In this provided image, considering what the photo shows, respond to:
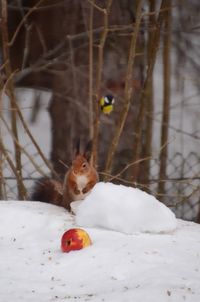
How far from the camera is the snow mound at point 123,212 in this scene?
2.75 m

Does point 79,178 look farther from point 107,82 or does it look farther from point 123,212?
point 107,82

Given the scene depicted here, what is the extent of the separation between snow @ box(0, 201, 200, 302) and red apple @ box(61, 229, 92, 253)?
0.02 m

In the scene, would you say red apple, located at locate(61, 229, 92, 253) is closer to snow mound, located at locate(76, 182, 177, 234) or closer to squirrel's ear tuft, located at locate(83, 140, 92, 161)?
snow mound, located at locate(76, 182, 177, 234)

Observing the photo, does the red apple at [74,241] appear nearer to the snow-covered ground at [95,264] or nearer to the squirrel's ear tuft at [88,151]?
the snow-covered ground at [95,264]

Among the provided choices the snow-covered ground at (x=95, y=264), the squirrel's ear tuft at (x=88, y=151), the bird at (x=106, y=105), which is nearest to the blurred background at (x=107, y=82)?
the bird at (x=106, y=105)

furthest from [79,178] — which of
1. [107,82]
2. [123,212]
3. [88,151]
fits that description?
[107,82]

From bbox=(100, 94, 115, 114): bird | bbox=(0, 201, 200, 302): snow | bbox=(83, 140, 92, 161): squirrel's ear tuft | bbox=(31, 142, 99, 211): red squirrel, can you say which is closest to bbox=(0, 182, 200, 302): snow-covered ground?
bbox=(0, 201, 200, 302): snow

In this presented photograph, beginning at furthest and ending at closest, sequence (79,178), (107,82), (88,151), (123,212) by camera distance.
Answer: (107,82) < (88,151) < (79,178) < (123,212)

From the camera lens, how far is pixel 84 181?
10.8 ft

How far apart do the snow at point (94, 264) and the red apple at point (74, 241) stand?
0.02 meters

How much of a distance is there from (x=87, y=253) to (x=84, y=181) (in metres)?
0.85

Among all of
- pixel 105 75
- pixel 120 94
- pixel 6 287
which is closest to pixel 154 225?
pixel 6 287

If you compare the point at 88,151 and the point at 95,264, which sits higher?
the point at 88,151

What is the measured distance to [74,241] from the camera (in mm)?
2439
